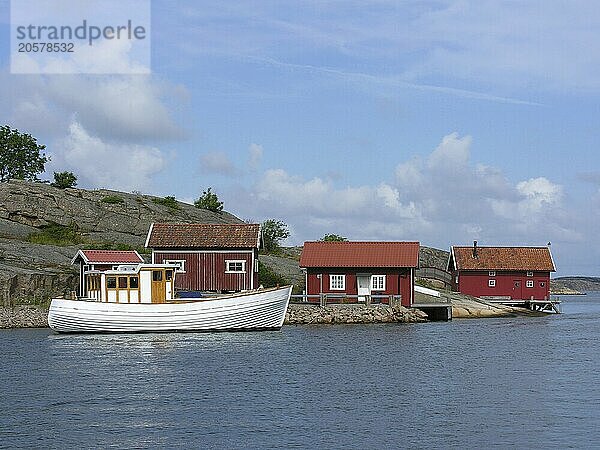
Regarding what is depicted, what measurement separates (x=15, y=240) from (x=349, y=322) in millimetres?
28932

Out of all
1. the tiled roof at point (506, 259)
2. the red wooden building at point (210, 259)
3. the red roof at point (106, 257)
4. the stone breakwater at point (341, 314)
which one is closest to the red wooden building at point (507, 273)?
the tiled roof at point (506, 259)

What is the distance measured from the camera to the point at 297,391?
3141 cm

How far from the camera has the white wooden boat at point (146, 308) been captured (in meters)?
51.1

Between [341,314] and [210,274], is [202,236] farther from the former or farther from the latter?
[341,314]

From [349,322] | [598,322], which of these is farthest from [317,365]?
[598,322]

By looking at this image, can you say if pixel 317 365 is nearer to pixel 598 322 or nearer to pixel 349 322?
pixel 349 322

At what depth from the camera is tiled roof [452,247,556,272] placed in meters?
76.4

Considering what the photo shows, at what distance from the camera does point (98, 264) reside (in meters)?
60.2

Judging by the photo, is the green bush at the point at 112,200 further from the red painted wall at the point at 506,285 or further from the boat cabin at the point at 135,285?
the boat cabin at the point at 135,285

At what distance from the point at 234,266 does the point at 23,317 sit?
13496mm

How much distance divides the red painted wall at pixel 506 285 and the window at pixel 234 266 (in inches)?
875

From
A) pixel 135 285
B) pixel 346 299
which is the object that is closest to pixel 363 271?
pixel 346 299

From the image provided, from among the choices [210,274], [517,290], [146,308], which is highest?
[210,274]

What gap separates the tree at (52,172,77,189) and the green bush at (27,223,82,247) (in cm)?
1172
